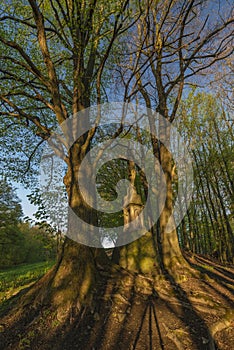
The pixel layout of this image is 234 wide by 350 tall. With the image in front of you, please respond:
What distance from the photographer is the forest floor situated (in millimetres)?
3925

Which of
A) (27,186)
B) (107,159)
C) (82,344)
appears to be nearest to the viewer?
(82,344)

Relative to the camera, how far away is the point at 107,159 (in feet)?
55.4

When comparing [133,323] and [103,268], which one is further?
[103,268]

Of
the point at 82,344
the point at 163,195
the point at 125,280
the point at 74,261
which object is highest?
the point at 163,195

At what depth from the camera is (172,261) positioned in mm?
7414

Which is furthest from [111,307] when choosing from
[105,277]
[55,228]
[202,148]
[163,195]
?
[202,148]

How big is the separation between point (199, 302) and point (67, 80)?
35.3ft

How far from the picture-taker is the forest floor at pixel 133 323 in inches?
155

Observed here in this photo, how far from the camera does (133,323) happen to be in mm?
4520

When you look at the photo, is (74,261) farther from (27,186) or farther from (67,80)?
(67,80)

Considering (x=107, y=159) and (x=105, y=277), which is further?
(x=107, y=159)

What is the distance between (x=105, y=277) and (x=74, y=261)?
1231 mm

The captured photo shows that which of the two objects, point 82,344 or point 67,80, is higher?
point 67,80

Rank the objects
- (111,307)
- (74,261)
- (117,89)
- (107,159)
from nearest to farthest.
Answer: (111,307)
(74,261)
(117,89)
(107,159)
